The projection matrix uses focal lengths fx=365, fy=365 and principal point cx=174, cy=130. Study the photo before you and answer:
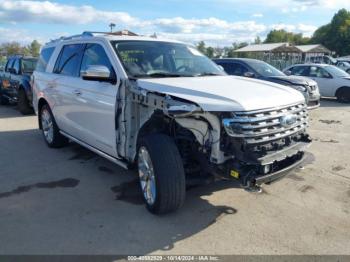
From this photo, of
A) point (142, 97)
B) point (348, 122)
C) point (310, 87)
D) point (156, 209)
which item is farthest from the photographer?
point (310, 87)

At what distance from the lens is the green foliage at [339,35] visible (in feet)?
254

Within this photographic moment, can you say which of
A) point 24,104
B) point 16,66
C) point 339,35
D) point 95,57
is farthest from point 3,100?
point 339,35

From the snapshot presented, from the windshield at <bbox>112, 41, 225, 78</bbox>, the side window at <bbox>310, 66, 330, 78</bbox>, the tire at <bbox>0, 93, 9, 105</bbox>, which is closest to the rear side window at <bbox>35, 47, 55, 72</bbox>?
the windshield at <bbox>112, 41, 225, 78</bbox>

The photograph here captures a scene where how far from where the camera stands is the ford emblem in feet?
12.6

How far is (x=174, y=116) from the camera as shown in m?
3.72

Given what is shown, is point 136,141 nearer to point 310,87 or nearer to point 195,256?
point 195,256

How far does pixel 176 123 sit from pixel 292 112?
1.29 metres

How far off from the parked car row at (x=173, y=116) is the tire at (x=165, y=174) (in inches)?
0.4

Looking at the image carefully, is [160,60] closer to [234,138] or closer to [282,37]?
[234,138]

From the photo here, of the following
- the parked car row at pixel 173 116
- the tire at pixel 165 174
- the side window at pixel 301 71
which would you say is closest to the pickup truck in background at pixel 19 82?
the parked car row at pixel 173 116

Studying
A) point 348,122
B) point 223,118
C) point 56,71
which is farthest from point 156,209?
point 348,122

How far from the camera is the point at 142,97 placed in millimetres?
4250

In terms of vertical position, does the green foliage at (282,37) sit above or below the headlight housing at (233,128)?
above

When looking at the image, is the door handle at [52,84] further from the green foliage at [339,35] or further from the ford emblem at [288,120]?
the green foliage at [339,35]
